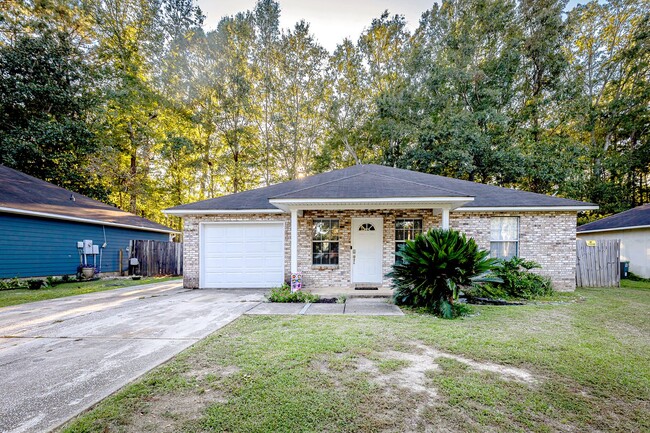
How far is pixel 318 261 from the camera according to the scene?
870 centimetres

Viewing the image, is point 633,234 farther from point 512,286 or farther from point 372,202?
point 372,202

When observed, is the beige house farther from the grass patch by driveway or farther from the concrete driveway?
the concrete driveway

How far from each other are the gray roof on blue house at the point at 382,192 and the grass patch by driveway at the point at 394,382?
3581 millimetres

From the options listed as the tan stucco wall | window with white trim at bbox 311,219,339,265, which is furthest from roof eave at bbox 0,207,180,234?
the tan stucco wall

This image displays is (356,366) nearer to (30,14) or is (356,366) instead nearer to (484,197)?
(484,197)

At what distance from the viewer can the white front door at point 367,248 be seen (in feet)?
28.2

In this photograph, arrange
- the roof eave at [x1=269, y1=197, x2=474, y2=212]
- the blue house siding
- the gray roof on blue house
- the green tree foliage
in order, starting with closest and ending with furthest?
the roof eave at [x1=269, y1=197, x2=474, y2=212]
the gray roof on blue house
the blue house siding
the green tree foliage

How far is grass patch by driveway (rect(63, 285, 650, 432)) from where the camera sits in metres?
2.19

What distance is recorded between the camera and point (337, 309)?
589 cm

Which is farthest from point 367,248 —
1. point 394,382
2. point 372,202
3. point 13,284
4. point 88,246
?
point 88,246

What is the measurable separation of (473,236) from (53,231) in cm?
1527

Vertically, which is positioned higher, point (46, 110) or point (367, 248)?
point (46, 110)

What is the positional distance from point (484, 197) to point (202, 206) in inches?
359

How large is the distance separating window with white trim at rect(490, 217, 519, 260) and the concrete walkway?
4.51 m
